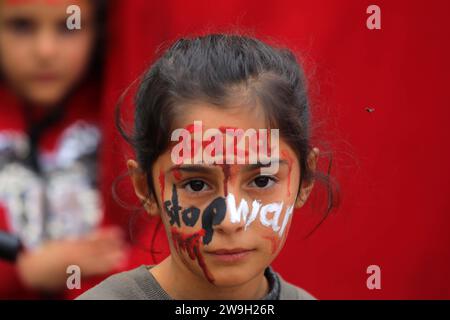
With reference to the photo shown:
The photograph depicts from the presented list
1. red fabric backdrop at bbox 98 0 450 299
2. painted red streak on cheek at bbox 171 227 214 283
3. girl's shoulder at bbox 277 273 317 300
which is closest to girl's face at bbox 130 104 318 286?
painted red streak on cheek at bbox 171 227 214 283

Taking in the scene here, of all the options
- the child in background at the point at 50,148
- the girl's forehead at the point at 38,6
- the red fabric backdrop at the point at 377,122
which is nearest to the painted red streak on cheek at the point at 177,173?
the red fabric backdrop at the point at 377,122

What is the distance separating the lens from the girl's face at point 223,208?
120 centimetres

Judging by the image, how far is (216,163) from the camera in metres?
1.19

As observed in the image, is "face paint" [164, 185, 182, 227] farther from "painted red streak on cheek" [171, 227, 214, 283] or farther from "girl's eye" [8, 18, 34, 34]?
"girl's eye" [8, 18, 34, 34]

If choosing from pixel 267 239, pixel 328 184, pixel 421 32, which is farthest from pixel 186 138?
pixel 421 32

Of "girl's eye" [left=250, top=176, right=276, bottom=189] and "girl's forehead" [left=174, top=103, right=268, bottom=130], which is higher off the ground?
"girl's forehead" [left=174, top=103, right=268, bottom=130]

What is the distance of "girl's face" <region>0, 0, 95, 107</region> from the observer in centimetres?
217

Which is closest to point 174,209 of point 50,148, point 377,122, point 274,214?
point 274,214

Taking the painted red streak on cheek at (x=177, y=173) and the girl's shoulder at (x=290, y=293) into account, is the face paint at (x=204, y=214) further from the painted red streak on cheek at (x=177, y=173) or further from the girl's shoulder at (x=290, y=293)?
the girl's shoulder at (x=290, y=293)

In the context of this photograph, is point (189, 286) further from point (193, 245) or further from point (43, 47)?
point (43, 47)

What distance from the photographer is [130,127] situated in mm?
1454

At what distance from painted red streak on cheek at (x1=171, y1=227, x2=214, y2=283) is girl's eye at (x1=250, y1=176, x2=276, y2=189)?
111 mm

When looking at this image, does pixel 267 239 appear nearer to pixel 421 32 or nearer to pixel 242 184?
pixel 242 184
